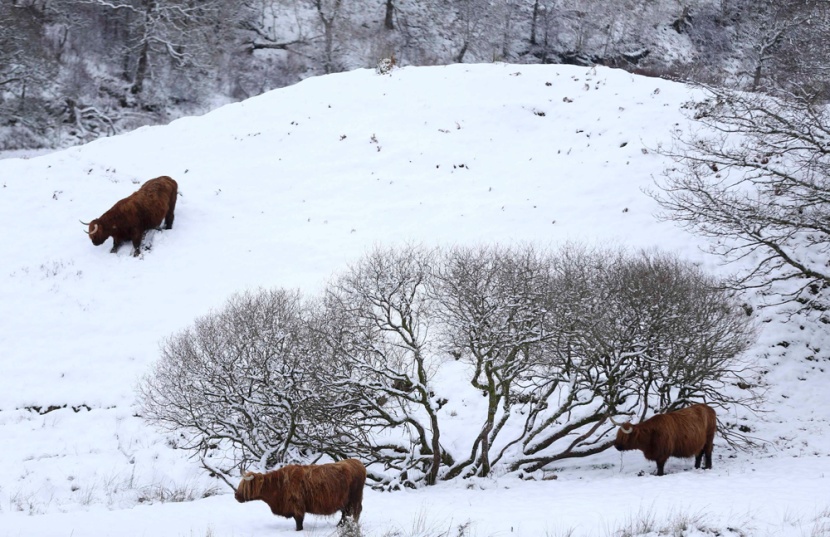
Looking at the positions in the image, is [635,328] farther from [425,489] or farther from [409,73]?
[409,73]

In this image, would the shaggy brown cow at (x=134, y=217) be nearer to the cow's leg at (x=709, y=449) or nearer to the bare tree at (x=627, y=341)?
the bare tree at (x=627, y=341)

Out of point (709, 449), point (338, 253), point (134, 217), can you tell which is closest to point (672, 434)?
point (709, 449)

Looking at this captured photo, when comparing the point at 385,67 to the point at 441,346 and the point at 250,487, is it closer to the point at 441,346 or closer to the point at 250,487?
the point at 441,346

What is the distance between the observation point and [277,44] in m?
49.1

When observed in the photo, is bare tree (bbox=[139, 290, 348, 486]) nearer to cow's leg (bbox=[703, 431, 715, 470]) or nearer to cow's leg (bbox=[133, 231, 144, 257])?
cow's leg (bbox=[703, 431, 715, 470])

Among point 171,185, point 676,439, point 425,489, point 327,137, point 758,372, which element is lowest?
point 425,489

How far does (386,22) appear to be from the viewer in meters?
51.4

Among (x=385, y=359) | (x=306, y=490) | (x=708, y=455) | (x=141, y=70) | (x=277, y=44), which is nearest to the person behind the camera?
(x=306, y=490)

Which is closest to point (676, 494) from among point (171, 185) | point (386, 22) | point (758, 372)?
point (758, 372)

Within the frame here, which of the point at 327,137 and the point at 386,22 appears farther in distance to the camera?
the point at 386,22

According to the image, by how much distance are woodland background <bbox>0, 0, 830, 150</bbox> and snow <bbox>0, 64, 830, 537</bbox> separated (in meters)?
9.55

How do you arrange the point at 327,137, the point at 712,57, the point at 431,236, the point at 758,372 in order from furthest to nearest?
the point at 712,57 < the point at 327,137 < the point at 431,236 < the point at 758,372

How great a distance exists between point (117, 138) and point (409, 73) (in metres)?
12.3

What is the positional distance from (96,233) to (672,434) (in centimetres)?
1669
